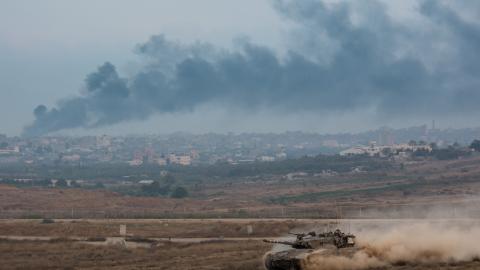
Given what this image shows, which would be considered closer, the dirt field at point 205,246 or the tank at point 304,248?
the tank at point 304,248

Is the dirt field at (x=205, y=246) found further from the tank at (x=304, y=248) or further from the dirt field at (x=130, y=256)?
the tank at (x=304, y=248)

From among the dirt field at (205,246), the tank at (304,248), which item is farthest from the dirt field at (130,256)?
the tank at (304,248)

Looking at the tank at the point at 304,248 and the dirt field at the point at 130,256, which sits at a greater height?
the tank at the point at 304,248

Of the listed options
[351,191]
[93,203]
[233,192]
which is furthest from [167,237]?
[233,192]

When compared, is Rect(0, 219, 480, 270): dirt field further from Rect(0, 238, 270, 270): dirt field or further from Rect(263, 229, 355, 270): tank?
Rect(263, 229, 355, 270): tank

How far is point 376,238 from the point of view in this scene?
1484 inches

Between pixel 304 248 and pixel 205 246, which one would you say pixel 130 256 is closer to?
pixel 205 246

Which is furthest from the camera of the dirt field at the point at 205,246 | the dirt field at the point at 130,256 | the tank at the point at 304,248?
the dirt field at the point at 130,256

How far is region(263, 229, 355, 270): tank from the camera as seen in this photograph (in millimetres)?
34281

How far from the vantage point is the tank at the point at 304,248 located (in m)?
34.3

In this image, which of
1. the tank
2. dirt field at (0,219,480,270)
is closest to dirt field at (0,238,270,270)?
dirt field at (0,219,480,270)

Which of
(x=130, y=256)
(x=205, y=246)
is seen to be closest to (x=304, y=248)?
(x=130, y=256)

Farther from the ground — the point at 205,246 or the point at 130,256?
the point at 205,246

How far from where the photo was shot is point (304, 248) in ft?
118
